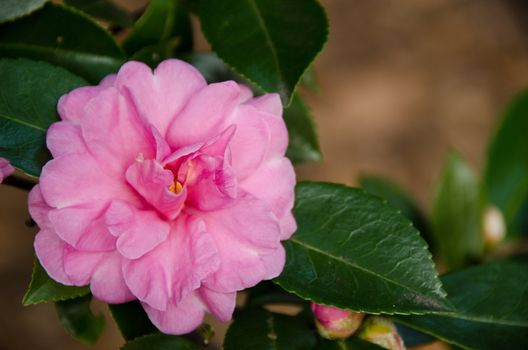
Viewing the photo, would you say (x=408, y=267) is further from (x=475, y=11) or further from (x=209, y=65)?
(x=475, y=11)

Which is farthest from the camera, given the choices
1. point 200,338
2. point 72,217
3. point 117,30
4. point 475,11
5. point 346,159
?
point 475,11

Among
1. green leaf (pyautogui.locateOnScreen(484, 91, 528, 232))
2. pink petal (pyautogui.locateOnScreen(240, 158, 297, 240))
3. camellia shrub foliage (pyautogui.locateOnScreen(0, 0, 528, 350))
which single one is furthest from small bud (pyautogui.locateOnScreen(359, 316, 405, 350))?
green leaf (pyautogui.locateOnScreen(484, 91, 528, 232))

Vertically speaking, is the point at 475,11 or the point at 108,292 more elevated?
the point at 108,292

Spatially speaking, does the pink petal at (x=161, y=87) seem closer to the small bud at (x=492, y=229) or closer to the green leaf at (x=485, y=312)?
the green leaf at (x=485, y=312)

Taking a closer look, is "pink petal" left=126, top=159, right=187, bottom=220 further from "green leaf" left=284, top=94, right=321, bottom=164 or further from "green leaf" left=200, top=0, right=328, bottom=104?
"green leaf" left=284, top=94, right=321, bottom=164

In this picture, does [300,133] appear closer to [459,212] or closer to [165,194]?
[165,194]

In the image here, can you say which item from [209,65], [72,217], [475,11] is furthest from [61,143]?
[475,11]

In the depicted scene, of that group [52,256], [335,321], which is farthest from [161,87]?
[335,321]
